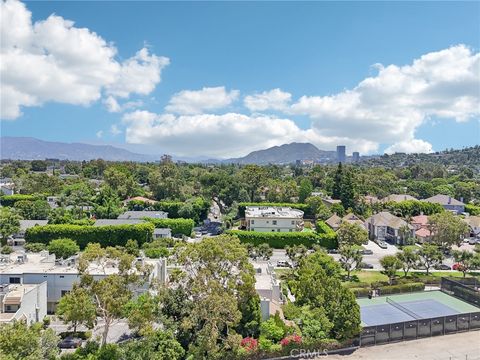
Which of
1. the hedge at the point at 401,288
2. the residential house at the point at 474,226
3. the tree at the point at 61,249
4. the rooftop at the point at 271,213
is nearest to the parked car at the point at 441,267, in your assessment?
the hedge at the point at 401,288

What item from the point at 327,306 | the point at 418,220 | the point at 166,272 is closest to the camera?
the point at 327,306

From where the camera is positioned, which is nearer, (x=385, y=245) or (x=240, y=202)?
(x=385, y=245)

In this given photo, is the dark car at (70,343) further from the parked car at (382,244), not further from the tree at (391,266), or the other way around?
the parked car at (382,244)

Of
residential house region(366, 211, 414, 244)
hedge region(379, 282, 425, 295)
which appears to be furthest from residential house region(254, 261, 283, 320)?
residential house region(366, 211, 414, 244)

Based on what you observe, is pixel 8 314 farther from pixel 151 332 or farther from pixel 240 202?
pixel 240 202

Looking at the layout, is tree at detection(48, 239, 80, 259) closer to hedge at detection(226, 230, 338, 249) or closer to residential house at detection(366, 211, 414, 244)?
hedge at detection(226, 230, 338, 249)

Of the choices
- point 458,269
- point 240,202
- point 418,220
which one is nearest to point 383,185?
point 418,220

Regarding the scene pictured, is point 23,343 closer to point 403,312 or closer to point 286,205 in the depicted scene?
point 403,312
